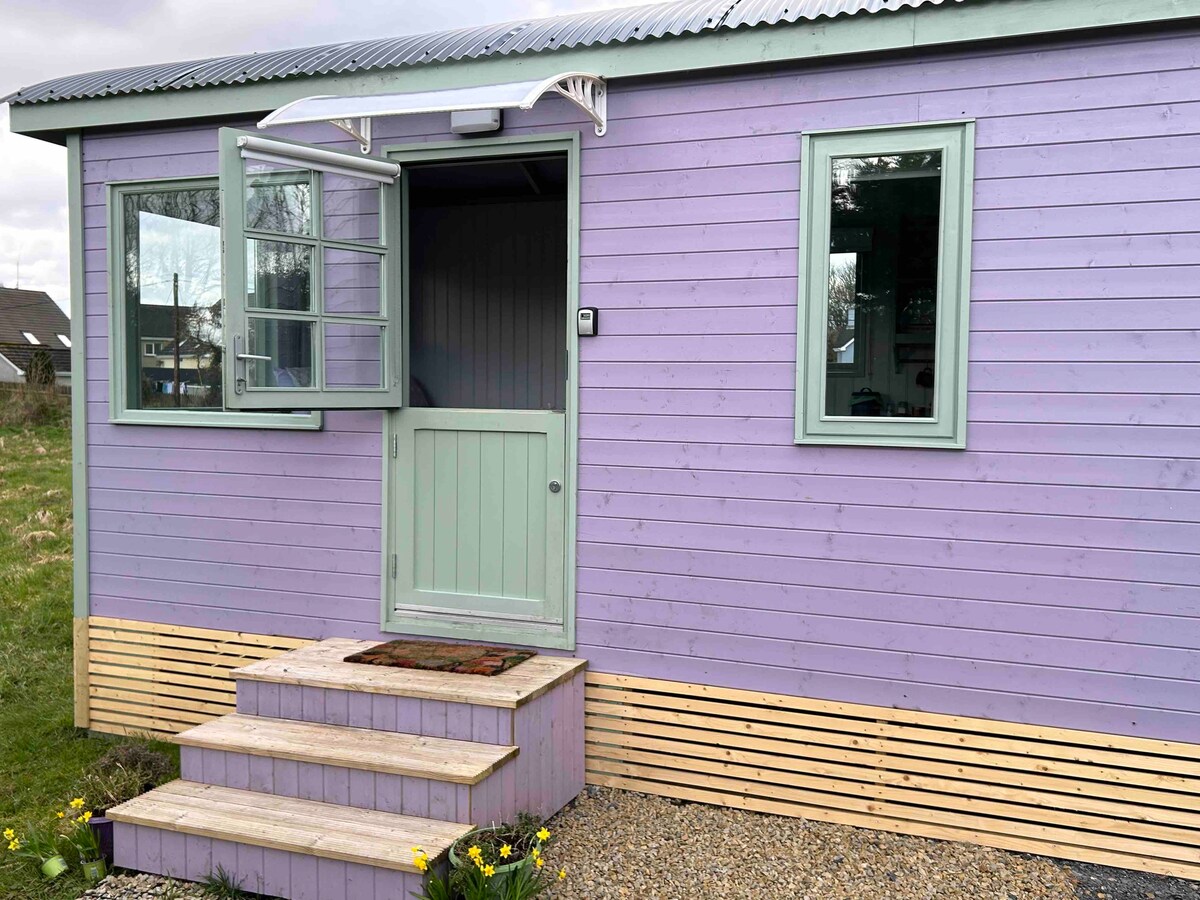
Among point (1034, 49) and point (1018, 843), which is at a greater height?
point (1034, 49)

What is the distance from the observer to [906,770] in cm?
353

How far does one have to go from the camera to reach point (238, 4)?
12820 mm

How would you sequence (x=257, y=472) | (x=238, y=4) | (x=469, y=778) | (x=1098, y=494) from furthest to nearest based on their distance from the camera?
(x=238, y=4)
(x=257, y=472)
(x=1098, y=494)
(x=469, y=778)

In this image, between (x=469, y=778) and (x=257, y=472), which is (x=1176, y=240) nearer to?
(x=469, y=778)

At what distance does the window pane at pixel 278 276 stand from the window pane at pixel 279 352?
0.07 metres

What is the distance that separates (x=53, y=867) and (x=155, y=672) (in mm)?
1420

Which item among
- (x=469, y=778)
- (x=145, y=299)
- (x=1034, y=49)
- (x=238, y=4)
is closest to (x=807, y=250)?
(x=1034, y=49)

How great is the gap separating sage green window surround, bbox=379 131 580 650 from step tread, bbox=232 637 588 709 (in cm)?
18

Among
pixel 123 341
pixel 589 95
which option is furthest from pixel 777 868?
pixel 123 341

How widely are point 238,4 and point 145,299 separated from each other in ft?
32.5

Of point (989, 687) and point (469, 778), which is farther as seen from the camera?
point (989, 687)

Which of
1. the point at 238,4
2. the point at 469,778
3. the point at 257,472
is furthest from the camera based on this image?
the point at 238,4

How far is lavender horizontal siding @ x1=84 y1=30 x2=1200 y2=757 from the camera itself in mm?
3217

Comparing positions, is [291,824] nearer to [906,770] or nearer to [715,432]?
[715,432]
